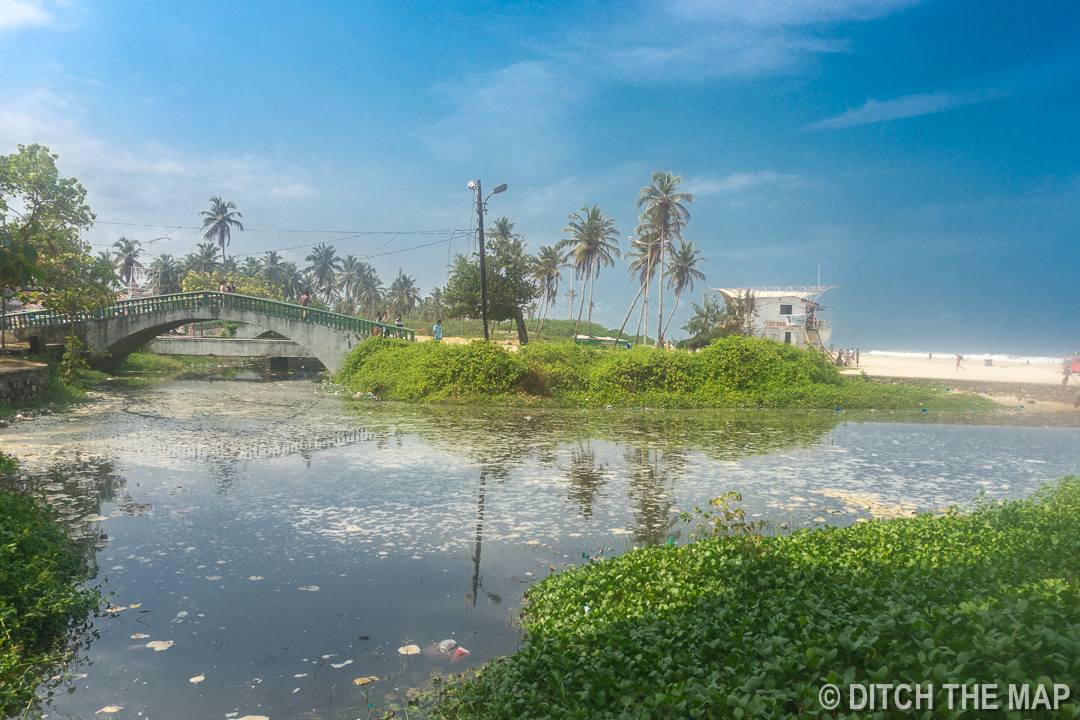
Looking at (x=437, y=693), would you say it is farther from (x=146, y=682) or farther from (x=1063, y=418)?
(x=1063, y=418)

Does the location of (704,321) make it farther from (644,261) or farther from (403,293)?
(403,293)

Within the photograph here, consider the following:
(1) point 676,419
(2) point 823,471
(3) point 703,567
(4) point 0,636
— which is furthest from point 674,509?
(1) point 676,419

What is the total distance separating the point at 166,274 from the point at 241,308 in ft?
179

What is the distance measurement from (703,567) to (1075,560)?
321 cm

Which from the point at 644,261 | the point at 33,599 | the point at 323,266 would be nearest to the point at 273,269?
the point at 323,266

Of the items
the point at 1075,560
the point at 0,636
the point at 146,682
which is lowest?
the point at 146,682

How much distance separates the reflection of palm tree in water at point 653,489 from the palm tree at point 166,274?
76991mm

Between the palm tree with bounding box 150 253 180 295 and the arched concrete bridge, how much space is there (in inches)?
1959

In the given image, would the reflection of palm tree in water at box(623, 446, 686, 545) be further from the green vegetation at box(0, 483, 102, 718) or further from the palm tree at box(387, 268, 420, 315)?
the palm tree at box(387, 268, 420, 315)

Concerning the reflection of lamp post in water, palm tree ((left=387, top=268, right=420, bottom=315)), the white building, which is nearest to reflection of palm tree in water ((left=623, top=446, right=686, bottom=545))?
the reflection of lamp post in water

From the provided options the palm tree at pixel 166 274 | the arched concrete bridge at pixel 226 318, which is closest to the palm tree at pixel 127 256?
the palm tree at pixel 166 274

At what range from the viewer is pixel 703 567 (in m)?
5.27

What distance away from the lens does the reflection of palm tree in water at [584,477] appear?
8828 millimetres

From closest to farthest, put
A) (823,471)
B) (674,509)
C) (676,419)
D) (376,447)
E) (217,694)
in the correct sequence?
(217,694)
(674,509)
(823,471)
(376,447)
(676,419)
